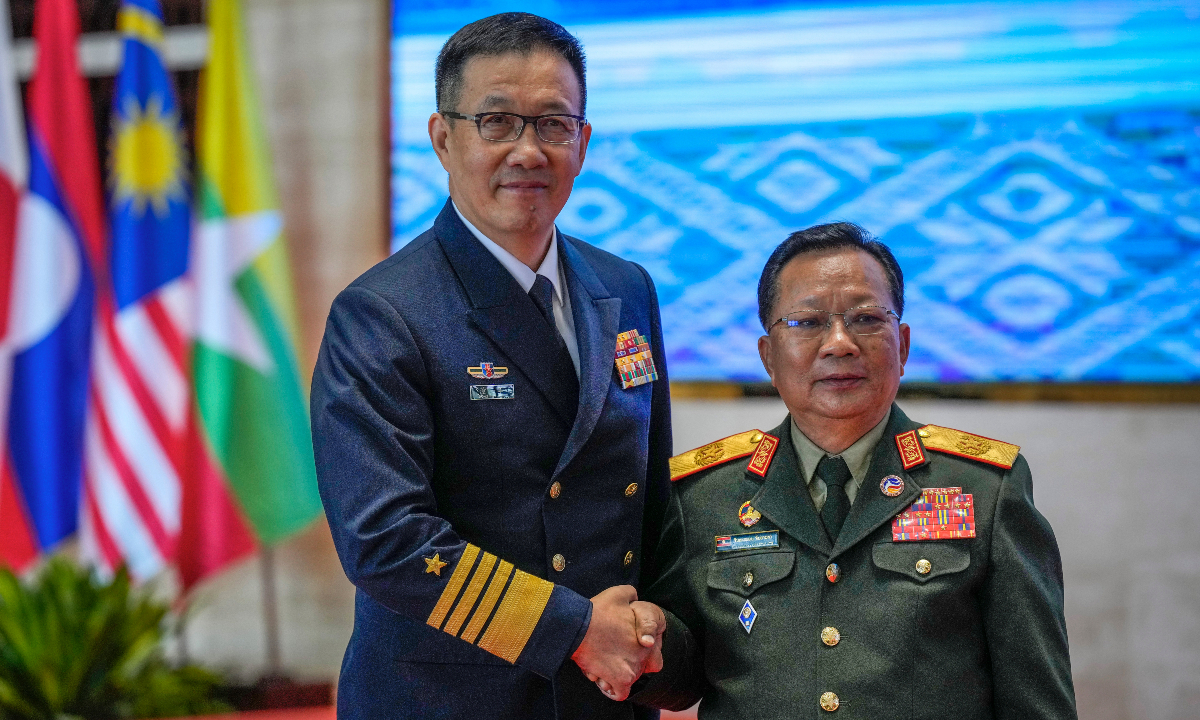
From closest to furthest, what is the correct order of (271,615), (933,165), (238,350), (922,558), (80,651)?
(922,558) → (933,165) → (80,651) → (238,350) → (271,615)

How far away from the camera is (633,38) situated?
12.0 ft

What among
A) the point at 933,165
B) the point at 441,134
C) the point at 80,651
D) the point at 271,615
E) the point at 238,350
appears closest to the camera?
the point at 441,134

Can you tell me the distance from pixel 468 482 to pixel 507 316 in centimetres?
25

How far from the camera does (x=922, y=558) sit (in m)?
1.34

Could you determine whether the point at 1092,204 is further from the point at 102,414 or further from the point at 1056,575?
the point at 102,414

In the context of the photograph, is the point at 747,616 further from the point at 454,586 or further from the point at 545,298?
the point at 545,298

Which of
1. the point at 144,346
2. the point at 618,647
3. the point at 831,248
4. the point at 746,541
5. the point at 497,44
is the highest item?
the point at 497,44

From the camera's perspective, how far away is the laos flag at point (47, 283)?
12.5ft

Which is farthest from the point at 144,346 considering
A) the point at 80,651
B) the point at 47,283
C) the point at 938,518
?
the point at 938,518

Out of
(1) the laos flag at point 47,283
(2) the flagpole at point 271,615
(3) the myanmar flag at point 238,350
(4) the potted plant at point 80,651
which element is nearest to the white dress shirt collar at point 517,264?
(3) the myanmar flag at point 238,350

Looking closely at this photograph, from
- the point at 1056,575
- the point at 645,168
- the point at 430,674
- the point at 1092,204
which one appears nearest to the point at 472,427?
the point at 430,674

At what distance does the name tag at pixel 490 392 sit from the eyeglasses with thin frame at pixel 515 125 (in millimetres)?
356

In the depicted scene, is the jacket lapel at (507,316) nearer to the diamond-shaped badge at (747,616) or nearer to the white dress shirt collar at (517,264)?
the white dress shirt collar at (517,264)

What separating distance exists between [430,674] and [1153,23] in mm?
3077
